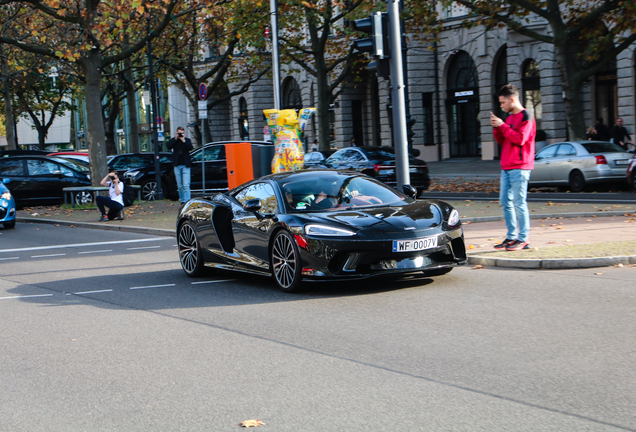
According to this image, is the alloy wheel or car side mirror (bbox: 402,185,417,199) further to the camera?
car side mirror (bbox: 402,185,417,199)

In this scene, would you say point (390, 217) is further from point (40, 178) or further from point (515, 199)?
point (40, 178)

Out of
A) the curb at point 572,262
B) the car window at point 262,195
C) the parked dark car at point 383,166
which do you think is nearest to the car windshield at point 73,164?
the parked dark car at point 383,166

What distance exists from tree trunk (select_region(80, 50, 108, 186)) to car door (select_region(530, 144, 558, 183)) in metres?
11.9

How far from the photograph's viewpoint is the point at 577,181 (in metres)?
22.5

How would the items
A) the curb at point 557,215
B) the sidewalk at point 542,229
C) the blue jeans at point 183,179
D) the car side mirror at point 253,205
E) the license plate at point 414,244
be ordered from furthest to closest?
the blue jeans at point 183,179 < the curb at point 557,215 < the sidewalk at point 542,229 < the car side mirror at point 253,205 < the license plate at point 414,244

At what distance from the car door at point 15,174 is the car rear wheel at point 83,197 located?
181 cm

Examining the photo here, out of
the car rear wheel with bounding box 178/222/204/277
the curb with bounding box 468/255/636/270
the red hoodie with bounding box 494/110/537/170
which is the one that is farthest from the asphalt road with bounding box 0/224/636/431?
the red hoodie with bounding box 494/110/537/170

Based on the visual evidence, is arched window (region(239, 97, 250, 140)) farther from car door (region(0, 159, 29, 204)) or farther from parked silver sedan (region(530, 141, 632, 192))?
parked silver sedan (region(530, 141, 632, 192))

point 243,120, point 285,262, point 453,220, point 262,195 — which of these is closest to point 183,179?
point 262,195

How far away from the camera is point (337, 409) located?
15.6 ft

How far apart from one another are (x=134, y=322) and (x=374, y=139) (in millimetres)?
41834

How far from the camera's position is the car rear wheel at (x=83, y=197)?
2406 cm

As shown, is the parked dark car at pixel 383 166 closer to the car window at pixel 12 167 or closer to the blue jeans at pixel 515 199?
the car window at pixel 12 167

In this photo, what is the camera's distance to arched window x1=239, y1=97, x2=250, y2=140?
192ft
